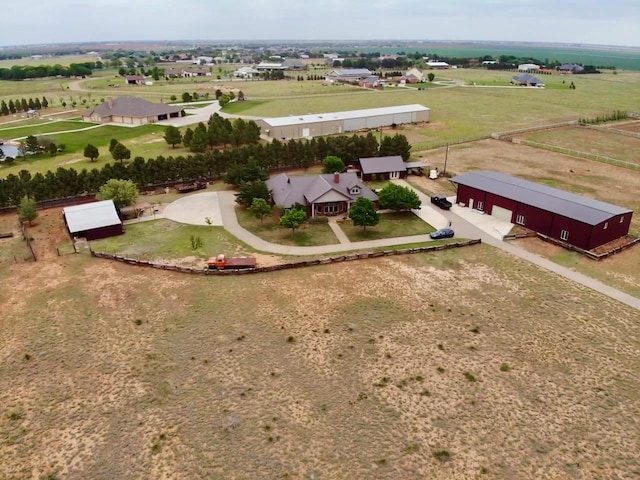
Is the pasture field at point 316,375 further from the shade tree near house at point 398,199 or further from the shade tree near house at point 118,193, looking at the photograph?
the shade tree near house at point 118,193

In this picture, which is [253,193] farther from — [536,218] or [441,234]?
[536,218]

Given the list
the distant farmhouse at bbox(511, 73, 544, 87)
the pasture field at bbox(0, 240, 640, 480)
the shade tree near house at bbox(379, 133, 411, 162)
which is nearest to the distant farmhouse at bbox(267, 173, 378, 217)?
the pasture field at bbox(0, 240, 640, 480)

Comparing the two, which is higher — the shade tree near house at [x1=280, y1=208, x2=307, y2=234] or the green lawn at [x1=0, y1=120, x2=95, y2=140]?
the green lawn at [x1=0, y1=120, x2=95, y2=140]

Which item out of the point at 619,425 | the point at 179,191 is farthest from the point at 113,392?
the point at 179,191

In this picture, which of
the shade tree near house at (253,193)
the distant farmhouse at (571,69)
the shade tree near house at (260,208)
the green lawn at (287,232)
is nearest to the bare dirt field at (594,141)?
the green lawn at (287,232)

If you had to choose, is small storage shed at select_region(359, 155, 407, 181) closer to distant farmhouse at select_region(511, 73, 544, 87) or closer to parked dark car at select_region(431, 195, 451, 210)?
parked dark car at select_region(431, 195, 451, 210)

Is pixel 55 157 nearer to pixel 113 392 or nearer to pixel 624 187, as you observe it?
pixel 113 392

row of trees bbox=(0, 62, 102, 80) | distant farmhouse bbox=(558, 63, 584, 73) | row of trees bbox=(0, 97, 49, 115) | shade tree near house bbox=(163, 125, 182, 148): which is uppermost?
distant farmhouse bbox=(558, 63, 584, 73)

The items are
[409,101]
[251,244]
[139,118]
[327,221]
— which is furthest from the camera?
[409,101]
